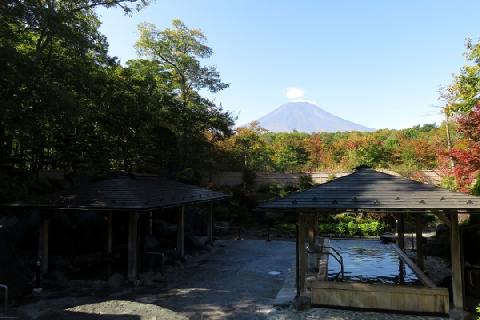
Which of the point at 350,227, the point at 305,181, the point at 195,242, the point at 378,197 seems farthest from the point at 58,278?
the point at 305,181

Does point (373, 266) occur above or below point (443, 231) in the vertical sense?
below

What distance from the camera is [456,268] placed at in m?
8.55

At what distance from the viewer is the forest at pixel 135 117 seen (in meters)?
13.0

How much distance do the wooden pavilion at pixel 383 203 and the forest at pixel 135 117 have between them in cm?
592

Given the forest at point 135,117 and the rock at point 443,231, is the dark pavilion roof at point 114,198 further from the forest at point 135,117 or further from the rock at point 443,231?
the rock at point 443,231

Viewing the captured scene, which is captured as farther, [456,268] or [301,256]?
[301,256]

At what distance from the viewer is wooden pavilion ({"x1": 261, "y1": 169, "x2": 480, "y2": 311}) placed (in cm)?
850

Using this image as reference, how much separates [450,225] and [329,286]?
315 centimetres

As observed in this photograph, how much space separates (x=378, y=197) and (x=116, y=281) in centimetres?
794

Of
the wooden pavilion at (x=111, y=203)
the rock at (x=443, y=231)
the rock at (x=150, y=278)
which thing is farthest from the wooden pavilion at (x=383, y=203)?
the rock at (x=443, y=231)

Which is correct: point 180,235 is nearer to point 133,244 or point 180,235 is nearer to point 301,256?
point 133,244

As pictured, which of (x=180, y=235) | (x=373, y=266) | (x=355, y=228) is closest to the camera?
(x=373, y=266)

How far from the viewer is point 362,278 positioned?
34.8ft

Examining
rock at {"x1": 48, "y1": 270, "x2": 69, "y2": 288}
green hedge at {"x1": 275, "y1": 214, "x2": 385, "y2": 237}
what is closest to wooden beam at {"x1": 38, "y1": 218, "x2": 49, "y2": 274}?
rock at {"x1": 48, "y1": 270, "x2": 69, "y2": 288}
